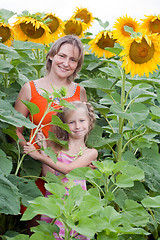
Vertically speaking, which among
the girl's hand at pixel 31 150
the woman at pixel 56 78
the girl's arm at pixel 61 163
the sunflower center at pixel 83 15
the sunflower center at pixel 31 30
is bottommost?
the girl's arm at pixel 61 163

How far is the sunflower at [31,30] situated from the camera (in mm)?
1947

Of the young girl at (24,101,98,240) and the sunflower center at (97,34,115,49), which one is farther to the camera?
the sunflower center at (97,34,115,49)

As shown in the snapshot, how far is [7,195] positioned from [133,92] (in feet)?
2.65

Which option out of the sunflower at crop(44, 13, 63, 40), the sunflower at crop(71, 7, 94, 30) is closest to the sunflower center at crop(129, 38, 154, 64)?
the sunflower at crop(44, 13, 63, 40)

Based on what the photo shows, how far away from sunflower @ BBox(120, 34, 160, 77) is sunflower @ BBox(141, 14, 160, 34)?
0.75 meters

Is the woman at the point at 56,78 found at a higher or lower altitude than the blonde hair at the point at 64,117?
higher

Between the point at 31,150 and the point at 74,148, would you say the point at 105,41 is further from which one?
the point at 31,150

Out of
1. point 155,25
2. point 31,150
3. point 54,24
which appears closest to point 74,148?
point 31,150

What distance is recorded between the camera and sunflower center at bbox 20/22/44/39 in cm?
199

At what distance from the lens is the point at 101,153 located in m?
1.97

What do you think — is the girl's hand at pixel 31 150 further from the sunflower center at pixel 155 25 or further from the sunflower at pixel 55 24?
→ the sunflower center at pixel 155 25

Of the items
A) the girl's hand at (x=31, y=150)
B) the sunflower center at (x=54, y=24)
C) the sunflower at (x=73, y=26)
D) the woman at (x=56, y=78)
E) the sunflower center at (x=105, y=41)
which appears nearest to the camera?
the girl's hand at (x=31, y=150)

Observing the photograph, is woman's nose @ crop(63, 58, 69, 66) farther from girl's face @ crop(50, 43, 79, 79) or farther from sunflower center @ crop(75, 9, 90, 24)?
sunflower center @ crop(75, 9, 90, 24)

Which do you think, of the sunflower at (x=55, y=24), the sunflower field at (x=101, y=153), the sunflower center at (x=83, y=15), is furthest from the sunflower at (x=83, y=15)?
the sunflower at (x=55, y=24)
